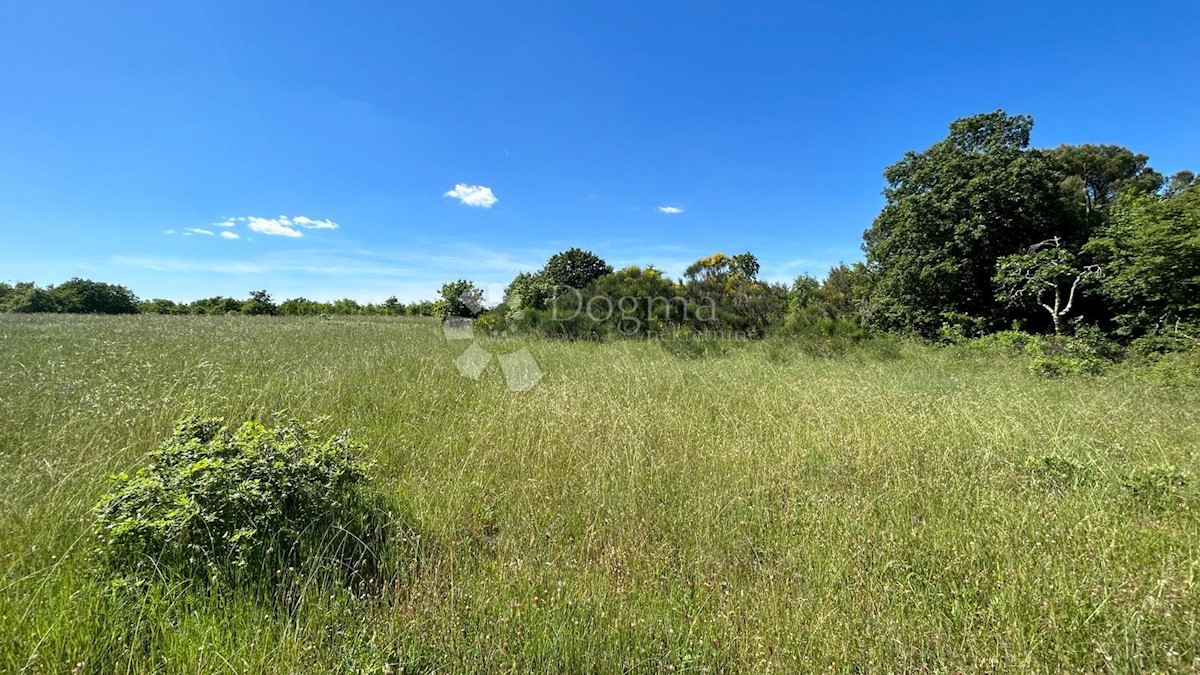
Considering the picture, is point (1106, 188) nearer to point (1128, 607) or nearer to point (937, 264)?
point (937, 264)

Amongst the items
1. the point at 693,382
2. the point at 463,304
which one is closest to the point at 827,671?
the point at 693,382

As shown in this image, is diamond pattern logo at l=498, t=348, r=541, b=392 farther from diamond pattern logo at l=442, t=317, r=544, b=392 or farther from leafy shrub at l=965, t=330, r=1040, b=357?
leafy shrub at l=965, t=330, r=1040, b=357

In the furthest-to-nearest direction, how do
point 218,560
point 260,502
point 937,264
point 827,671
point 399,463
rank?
point 937,264 → point 399,463 → point 260,502 → point 218,560 → point 827,671

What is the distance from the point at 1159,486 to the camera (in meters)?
Answer: 2.50

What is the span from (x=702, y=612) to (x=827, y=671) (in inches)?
17.9

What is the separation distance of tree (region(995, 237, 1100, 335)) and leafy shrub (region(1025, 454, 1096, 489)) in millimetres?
11487

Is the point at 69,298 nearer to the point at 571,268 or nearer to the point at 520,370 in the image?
the point at 571,268

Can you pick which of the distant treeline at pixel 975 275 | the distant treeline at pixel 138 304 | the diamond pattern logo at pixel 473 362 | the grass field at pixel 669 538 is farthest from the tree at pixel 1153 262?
the distant treeline at pixel 138 304

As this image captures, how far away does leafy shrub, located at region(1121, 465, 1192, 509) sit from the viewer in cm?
243

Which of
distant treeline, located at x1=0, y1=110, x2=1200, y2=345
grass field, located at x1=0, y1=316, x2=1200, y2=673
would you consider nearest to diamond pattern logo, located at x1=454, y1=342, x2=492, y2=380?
grass field, located at x1=0, y1=316, x2=1200, y2=673

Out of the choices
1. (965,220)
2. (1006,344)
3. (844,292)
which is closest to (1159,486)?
(1006,344)

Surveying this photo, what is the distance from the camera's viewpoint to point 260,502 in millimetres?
1885

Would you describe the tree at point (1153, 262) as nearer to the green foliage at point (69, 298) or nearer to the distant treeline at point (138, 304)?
the distant treeline at point (138, 304)

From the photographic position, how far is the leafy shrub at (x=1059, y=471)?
8.81 feet
